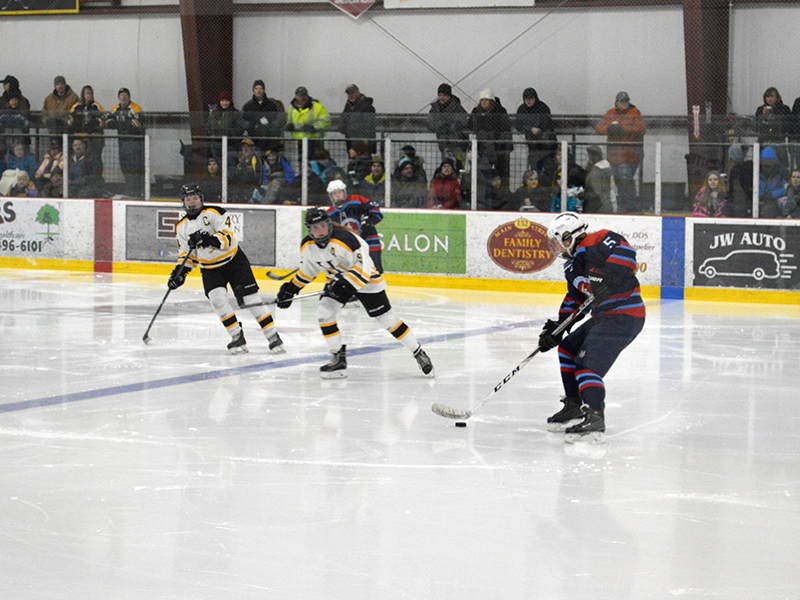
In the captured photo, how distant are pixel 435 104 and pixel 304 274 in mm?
5415

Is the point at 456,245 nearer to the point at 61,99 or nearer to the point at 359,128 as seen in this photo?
the point at 359,128

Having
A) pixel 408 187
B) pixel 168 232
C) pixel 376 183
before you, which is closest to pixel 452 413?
pixel 408 187

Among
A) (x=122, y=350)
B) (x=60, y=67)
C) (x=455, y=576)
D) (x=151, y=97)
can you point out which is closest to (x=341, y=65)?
(x=151, y=97)

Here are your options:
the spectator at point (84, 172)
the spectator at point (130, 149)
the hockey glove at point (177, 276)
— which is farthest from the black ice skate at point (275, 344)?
the spectator at point (84, 172)

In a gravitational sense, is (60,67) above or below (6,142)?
above

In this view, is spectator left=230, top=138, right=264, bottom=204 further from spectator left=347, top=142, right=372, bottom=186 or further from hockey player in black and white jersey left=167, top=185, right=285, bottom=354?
hockey player in black and white jersey left=167, top=185, right=285, bottom=354

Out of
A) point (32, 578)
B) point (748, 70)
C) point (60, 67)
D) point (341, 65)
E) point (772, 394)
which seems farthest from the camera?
point (60, 67)

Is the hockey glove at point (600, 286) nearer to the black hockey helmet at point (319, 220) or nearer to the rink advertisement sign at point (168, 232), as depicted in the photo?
the black hockey helmet at point (319, 220)

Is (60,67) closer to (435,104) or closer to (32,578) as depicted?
(435,104)

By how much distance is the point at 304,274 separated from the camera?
6.10 m

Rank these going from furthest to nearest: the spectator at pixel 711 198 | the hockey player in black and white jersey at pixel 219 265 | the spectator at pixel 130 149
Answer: the spectator at pixel 130 149, the spectator at pixel 711 198, the hockey player in black and white jersey at pixel 219 265

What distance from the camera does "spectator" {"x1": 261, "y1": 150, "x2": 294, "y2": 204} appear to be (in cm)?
1115

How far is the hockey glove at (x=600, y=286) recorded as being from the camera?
4.52m

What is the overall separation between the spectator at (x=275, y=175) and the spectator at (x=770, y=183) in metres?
4.70
